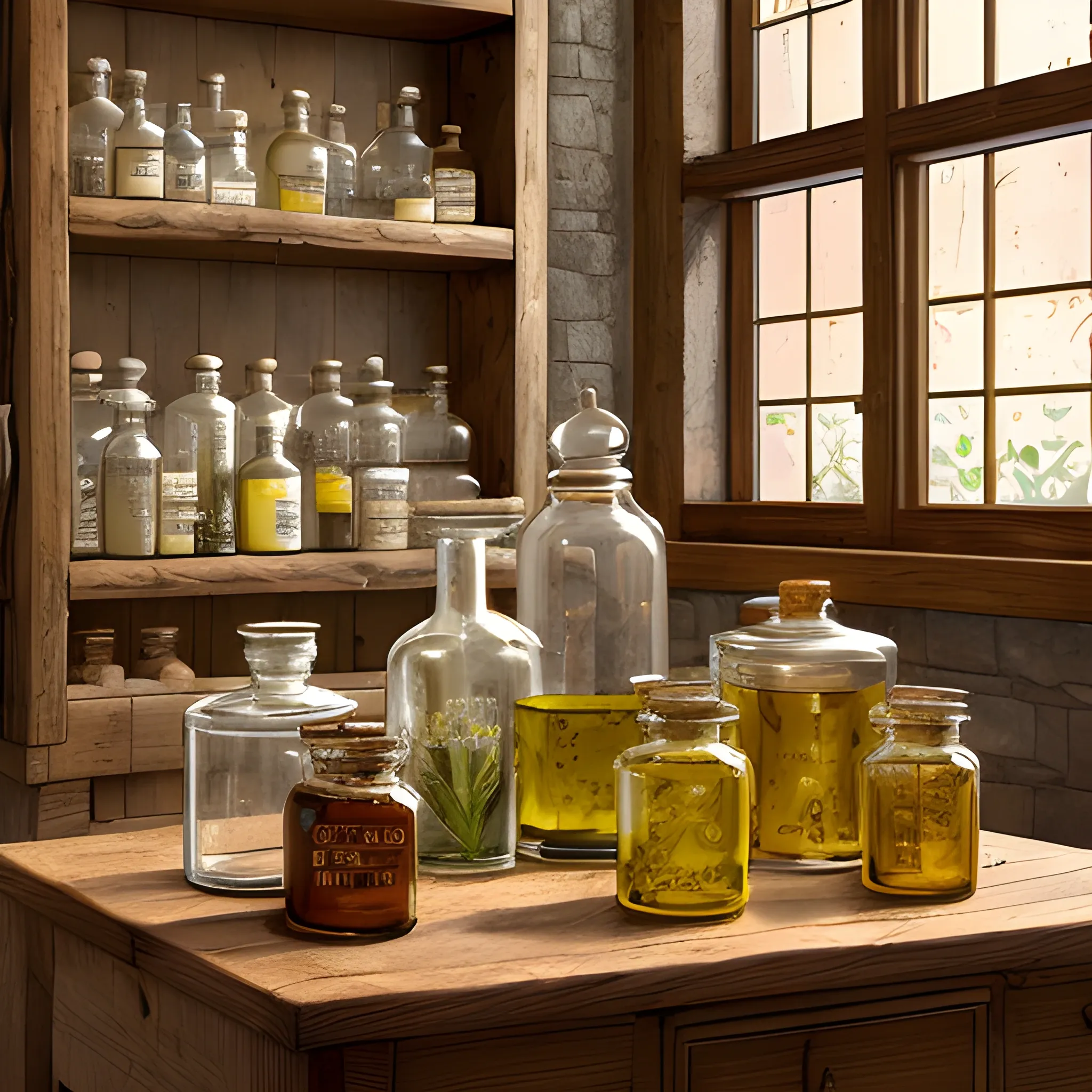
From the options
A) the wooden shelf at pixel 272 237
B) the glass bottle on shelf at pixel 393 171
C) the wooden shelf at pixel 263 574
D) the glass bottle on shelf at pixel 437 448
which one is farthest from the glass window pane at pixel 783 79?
the wooden shelf at pixel 263 574

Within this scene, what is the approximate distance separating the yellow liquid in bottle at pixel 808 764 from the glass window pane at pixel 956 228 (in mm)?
1269

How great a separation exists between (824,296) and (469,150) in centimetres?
72

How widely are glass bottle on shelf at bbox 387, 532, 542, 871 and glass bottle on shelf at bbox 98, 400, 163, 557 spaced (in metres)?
1.13

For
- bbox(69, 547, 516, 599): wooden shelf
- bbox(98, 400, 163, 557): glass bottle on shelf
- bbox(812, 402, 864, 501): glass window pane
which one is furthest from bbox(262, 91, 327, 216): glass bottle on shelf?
bbox(812, 402, 864, 501): glass window pane

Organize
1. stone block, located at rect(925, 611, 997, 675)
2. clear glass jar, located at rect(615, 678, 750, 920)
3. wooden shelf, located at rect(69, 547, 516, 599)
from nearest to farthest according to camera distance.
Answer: clear glass jar, located at rect(615, 678, 750, 920) < stone block, located at rect(925, 611, 997, 675) < wooden shelf, located at rect(69, 547, 516, 599)

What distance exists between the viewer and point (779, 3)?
2.80 m

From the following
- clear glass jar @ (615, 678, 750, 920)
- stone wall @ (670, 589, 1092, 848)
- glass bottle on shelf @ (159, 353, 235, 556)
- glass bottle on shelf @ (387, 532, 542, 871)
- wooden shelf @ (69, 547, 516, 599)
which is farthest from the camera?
glass bottle on shelf @ (159, 353, 235, 556)

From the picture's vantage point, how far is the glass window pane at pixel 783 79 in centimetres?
276

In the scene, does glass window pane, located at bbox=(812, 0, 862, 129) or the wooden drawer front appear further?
glass window pane, located at bbox=(812, 0, 862, 129)

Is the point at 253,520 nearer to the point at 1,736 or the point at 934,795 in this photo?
the point at 1,736

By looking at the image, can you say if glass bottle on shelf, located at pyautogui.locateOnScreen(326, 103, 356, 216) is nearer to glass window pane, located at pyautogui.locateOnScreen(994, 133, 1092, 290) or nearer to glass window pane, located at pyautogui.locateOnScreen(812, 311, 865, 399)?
glass window pane, located at pyautogui.locateOnScreen(812, 311, 865, 399)

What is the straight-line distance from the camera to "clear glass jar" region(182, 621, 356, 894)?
1.27 m

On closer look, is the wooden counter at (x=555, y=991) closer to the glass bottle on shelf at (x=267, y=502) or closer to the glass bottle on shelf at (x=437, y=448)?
the glass bottle on shelf at (x=267, y=502)

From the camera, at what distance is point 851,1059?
3.82 feet
